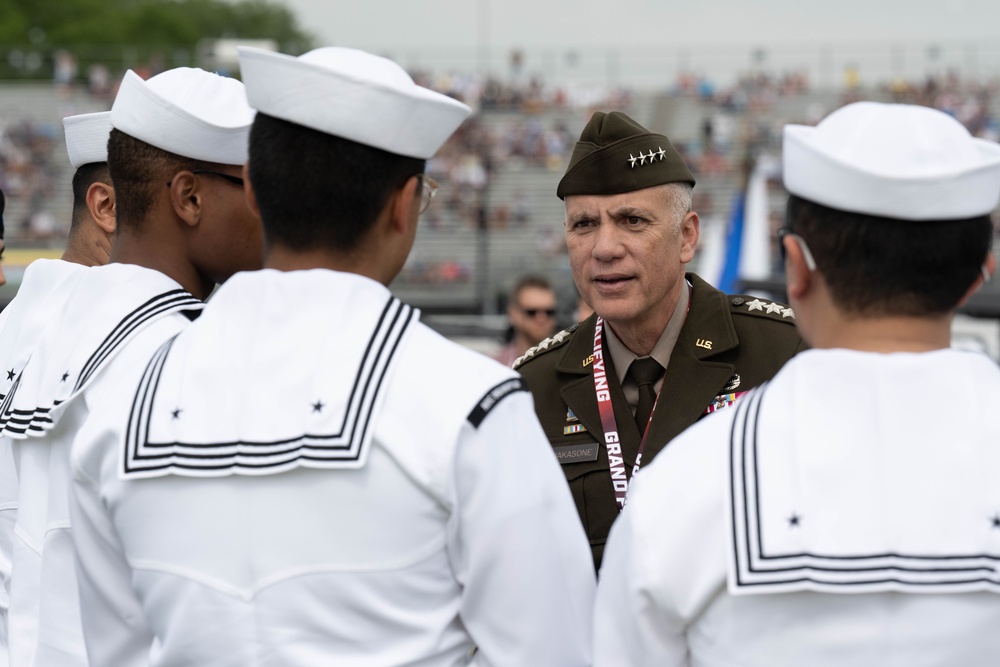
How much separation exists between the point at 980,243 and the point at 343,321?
1.01 m

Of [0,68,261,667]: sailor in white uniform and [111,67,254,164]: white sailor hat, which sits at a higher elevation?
[111,67,254,164]: white sailor hat

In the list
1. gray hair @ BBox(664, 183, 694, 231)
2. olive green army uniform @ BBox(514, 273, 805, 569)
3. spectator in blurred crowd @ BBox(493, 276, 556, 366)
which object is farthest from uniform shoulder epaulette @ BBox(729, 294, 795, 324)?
spectator in blurred crowd @ BBox(493, 276, 556, 366)

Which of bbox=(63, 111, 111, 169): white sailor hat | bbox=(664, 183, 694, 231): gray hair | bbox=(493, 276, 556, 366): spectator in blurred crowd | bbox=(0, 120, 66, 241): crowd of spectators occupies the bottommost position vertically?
bbox=(0, 120, 66, 241): crowd of spectators

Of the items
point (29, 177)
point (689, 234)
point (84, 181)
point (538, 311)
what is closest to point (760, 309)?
point (689, 234)

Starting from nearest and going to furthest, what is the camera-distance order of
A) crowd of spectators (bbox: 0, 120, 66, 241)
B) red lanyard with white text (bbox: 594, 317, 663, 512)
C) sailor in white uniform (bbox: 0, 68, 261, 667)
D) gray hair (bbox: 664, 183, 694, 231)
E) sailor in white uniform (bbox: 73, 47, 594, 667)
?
sailor in white uniform (bbox: 73, 47, 594, 667) < sailor in white uniform (bbox: 0, 68, 261, 667) < red lanyard with white text (bbox: 594, 317, 663, 512) < gray hair (bbox: 664, 183, 694, 231) < crowd of spectators (bbox: 0, 120, 66, 241)

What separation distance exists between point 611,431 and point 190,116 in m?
1.49

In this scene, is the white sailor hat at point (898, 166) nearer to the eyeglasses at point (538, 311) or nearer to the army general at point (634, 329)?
the army general at point (634, 329)

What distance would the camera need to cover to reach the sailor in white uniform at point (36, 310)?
2580 millimetres

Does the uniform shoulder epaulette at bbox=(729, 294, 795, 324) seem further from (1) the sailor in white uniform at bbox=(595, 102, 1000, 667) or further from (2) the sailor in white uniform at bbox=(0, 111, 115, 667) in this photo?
(2) the sailor in white uniform at bbox=(0, 111, 115, 667)

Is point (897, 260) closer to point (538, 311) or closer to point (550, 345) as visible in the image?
point (550, 345)

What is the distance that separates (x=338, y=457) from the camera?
191 centimetres

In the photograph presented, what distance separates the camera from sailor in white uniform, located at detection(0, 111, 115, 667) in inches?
102

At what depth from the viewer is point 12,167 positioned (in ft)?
104

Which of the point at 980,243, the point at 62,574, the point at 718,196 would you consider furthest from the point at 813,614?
the point at 718,196
